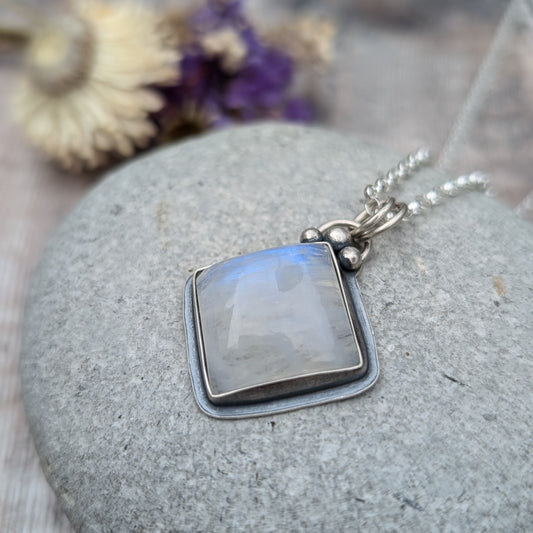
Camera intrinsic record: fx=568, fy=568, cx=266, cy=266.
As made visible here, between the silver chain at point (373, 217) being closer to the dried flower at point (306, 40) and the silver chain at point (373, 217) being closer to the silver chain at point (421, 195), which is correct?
the silver chain at point (421, 195)

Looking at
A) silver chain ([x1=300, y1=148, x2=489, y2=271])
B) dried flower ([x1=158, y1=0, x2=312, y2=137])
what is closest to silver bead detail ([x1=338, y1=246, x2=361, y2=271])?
silver chain ([x1=300, y1=148, x2=489, y2=271])

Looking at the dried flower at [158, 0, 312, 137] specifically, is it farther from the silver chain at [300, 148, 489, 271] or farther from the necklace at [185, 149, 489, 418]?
the necklace at [185, 149, 489, 418]

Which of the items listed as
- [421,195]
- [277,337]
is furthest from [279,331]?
[421,195]

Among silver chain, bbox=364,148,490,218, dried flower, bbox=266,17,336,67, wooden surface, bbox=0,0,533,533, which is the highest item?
silver chain, bbox=364,148,490,218

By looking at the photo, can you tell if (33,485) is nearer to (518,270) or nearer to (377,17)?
(518,270)

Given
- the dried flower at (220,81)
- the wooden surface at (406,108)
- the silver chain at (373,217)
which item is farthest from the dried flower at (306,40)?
the silver chain at (373,217)

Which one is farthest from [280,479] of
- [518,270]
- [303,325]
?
[518,270]
